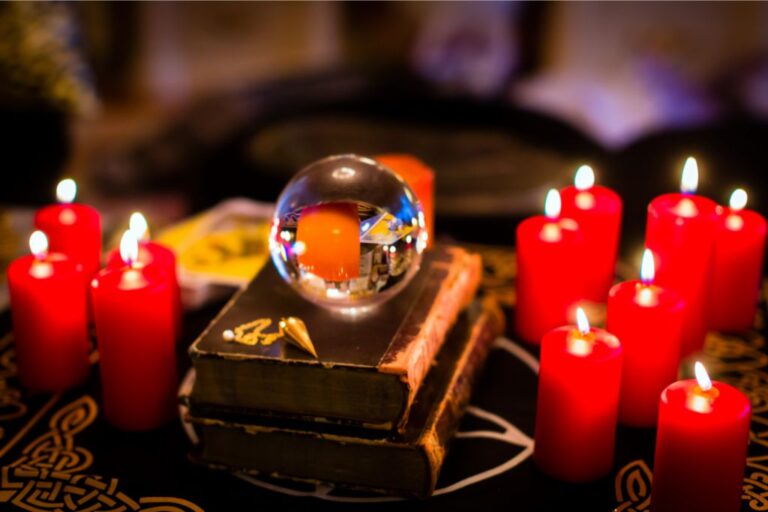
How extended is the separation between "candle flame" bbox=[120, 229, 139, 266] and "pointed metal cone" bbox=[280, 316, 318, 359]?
0.67ft

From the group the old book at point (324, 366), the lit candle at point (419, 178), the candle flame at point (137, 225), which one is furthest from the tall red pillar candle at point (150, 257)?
the lit candle at point (419, 178)

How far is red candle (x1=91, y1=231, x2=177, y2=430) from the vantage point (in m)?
1.00

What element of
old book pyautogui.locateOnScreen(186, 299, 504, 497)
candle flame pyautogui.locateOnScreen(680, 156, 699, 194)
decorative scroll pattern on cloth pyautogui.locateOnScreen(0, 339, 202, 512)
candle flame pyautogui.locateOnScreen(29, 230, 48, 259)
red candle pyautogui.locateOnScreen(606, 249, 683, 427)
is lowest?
decorative scroll pattern on cloth pyautogui.locateOnScreen(0, 339, 202, 512)

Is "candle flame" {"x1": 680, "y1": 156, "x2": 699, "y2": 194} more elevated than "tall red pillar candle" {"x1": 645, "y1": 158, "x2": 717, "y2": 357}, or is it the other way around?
"candle flame" {"x1": 680, "y1": 156, "x2": 699, "y2": 194}

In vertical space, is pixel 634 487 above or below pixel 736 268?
below

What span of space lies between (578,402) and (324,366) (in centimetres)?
24

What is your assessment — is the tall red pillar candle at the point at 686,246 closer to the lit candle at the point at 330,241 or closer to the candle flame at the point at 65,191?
the lit candle at the point at 330,241

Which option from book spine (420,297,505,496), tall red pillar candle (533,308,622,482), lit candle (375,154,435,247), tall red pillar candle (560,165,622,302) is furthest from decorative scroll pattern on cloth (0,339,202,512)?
tall red pillar candle (560,165,622,302)

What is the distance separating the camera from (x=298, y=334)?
3.07 ft

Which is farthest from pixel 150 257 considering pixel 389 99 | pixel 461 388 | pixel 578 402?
pixel 389 99

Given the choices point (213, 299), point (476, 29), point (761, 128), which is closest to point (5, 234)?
point (213, 299)

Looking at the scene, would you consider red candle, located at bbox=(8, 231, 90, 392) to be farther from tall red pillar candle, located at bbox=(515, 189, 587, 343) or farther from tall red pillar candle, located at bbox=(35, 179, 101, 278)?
tall red pillar candle, located at bbox=(515, 189, 587, 343)

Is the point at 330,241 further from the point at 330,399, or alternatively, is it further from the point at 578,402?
the point at 578,402

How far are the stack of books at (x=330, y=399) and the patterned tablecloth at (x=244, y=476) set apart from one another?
2 cm
